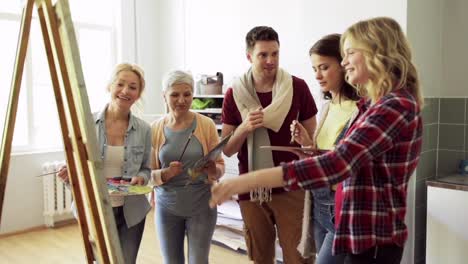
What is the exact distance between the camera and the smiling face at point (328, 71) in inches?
63.6

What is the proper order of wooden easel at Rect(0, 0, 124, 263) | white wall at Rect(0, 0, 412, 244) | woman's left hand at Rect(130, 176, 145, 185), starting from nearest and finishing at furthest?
wooden easel at Rect(0, 0, 124, 263), woman's left hand at Rect(130, 176, 145, 185), white wall at Rect(0, 0, 412, 244)

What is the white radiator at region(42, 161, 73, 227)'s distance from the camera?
422 centimetres

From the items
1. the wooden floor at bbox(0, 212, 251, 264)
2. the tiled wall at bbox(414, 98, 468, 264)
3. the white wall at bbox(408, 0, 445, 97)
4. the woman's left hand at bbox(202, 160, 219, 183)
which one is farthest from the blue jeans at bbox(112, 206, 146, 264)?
the white wall at bbox(408, 0, 445, 97)

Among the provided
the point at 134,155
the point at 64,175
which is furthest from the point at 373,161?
the point at 64,175

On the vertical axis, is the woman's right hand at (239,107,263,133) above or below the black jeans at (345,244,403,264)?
above

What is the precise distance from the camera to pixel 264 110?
193cm

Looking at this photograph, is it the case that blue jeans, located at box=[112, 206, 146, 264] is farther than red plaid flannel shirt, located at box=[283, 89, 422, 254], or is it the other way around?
blue jeans, located at box=[112, 206, 146, 264]

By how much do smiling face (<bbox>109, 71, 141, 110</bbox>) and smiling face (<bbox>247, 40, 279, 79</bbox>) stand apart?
1.74ft

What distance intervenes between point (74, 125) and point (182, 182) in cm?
61

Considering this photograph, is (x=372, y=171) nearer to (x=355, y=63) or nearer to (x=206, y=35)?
(x=355, y=63)

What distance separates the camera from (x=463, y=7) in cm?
287

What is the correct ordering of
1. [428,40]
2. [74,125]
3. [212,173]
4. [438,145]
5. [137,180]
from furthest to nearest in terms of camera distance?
1. [438,145]
2. [428,40]
3. [212,173]
4. [137,180]
5. [74,125]

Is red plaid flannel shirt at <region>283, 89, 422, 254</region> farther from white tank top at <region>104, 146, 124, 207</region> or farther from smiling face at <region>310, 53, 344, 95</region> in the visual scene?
white tank top at <region>104, 146, 124, 207</region>

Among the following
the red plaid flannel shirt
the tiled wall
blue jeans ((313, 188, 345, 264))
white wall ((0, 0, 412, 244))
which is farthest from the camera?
white wall ((0, 0, 412, 244))
